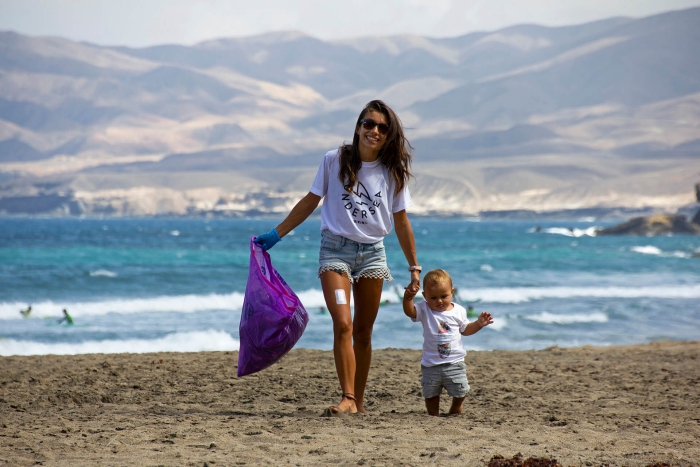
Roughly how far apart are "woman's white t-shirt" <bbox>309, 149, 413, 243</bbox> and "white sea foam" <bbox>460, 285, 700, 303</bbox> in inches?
543

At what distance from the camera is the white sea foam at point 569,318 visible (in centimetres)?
1403

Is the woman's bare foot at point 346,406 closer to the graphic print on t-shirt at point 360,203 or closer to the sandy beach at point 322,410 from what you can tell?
the sandy beach at point 322,410

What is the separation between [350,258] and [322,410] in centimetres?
115

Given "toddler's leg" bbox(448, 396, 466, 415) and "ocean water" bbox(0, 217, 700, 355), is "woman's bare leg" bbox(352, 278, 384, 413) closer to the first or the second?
"toddler's leg" bbox(448, 396, 466, 415)

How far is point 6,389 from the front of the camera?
19.7 ft

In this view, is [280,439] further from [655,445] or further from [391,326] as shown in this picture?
[391,326]

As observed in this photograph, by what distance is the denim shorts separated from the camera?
4.60 meters

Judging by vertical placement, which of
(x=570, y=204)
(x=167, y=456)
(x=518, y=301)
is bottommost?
(x=167, y=456)

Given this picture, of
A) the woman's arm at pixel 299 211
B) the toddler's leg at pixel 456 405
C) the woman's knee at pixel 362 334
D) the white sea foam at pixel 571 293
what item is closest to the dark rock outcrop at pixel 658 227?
the white sea foam at pixel 571 293

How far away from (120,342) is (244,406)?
262 inches

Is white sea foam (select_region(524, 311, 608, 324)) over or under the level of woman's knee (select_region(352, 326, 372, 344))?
over

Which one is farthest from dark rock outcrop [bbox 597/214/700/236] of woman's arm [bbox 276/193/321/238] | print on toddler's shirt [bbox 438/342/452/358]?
woman's arm [bbox 276/193/321/238]

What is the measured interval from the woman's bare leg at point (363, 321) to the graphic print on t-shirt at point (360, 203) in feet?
1.25

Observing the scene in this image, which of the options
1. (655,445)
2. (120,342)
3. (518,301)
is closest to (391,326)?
(120,342)
